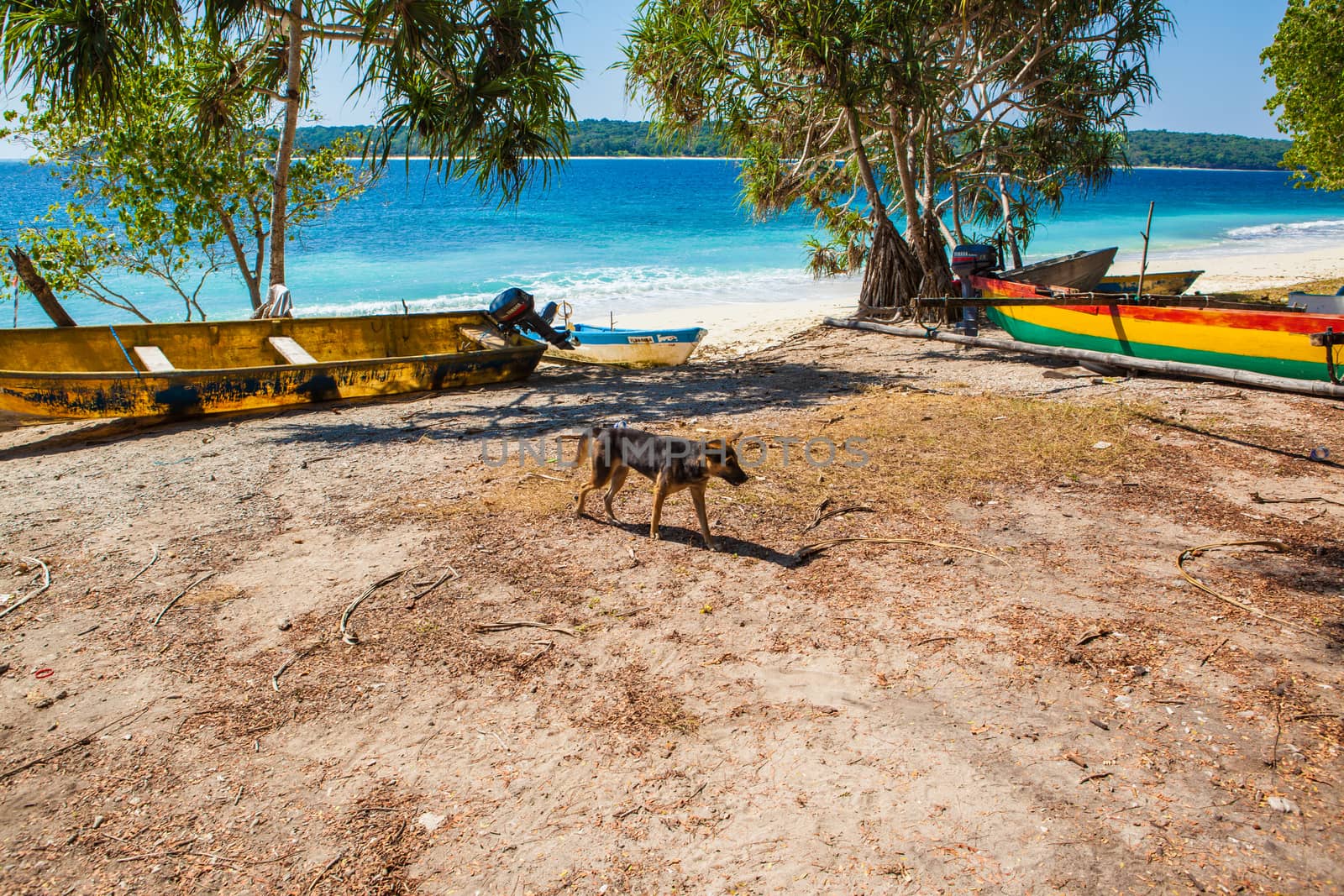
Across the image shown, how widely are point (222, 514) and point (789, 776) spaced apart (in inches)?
198

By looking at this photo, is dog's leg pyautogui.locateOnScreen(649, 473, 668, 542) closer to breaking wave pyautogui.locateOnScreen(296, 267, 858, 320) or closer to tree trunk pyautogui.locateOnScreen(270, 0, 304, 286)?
tree trunk pyautogui.locateOnScreen(270, 0, 304, 286)

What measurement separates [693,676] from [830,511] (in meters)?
2.32

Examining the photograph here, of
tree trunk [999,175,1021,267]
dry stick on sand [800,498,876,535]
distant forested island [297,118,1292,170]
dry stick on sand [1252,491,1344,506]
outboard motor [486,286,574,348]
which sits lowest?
dry stick on sand [800,498,876,535]

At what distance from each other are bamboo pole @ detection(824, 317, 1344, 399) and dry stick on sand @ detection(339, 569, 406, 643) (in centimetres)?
806

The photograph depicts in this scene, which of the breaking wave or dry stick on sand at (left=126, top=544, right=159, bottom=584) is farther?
the breaking wave

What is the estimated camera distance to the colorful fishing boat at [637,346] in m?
12.8

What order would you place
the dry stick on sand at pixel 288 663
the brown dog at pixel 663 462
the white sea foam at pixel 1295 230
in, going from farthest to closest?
1. the white sea foam at pixel 1295 230
2. the brown dog at pixel 663 462
3. the dry stick on sand at pixel 288 663

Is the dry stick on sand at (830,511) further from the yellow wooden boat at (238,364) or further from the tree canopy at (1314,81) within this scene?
the tree canopy at (1314,81)

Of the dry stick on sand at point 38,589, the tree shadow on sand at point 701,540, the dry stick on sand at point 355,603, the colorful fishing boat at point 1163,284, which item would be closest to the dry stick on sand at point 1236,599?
the tree shadow on sand at point 701,540

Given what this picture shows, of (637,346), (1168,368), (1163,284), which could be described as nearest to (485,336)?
(637,346)

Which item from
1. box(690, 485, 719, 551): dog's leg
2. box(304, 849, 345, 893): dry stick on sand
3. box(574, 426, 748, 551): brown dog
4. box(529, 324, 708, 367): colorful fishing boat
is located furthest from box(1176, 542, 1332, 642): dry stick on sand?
box(529, 324, 708, 367): colorful fishing boat

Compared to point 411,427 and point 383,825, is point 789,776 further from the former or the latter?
point 411,427

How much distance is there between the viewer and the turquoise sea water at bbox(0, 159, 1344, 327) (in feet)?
85.3

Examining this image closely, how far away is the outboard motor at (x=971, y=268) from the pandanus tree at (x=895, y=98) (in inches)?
46.0
